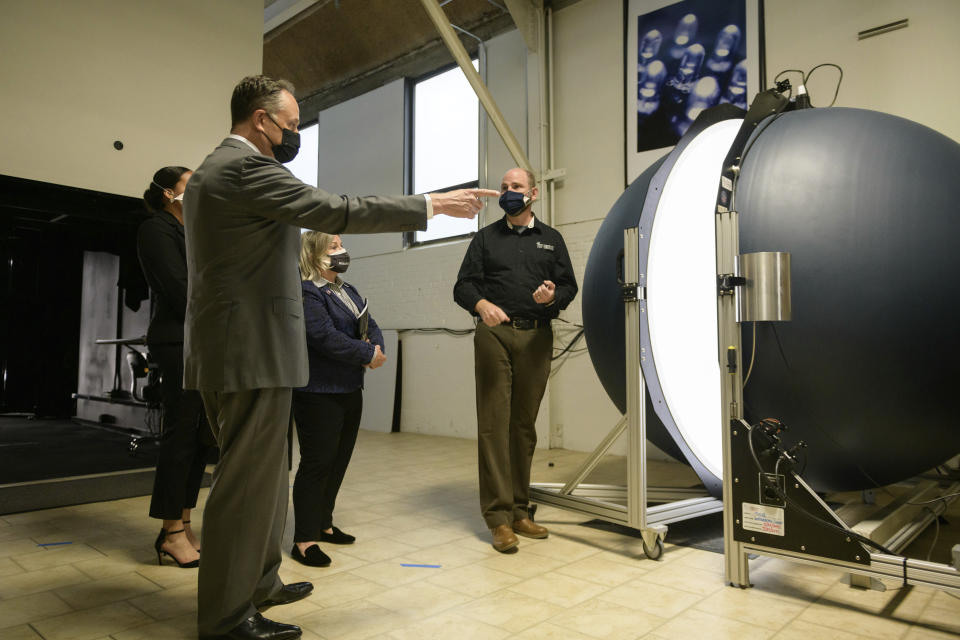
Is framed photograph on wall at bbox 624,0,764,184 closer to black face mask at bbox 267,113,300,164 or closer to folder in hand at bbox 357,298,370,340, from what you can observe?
folder in hand at bbox 357,298,370,340

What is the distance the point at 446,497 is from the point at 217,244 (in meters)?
2.39

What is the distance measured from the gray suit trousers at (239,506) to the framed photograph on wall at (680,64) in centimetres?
409

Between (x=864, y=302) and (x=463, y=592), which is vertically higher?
(x=864, y=302)

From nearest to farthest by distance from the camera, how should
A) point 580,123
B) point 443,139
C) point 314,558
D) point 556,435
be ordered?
point 314,558 → point 580,123 → point 556,435 → point 443,139

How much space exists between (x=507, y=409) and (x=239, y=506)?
4.41 ft

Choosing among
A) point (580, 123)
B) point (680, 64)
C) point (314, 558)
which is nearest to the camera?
point (314, 558)

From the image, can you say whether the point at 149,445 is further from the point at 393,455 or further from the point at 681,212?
the point at 681,212

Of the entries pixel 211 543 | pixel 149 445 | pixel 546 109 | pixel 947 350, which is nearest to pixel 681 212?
pixel 947 350

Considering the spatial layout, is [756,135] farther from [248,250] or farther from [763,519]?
[248,250]

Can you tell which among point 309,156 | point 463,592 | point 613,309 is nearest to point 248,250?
point 463,592

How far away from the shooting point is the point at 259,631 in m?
1.71

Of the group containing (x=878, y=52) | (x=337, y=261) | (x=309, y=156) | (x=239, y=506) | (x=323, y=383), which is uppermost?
(x=309, y=156)

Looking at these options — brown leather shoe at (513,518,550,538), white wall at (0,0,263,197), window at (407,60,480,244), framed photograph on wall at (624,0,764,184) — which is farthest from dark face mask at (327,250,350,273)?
window at (407,60,480,244)

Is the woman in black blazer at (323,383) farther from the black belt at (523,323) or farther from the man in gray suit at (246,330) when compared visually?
the man in gray suit at (246,330)
